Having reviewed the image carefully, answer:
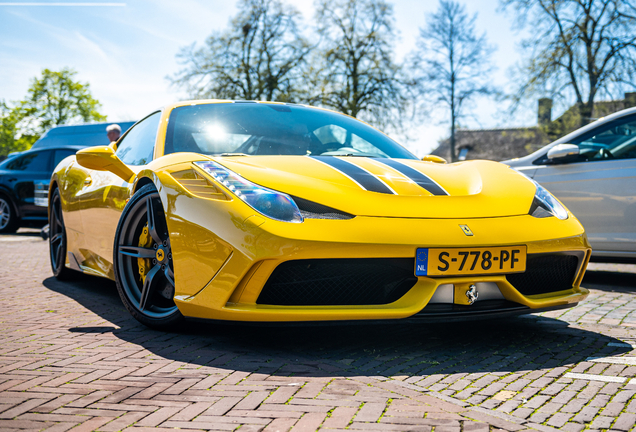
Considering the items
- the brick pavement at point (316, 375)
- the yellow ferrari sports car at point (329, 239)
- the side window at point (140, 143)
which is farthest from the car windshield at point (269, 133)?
the brick pavement at point (316, 375)

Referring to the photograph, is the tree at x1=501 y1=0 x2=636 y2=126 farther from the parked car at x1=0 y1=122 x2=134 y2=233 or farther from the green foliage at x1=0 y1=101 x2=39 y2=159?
the green foliage at x1=0 y1=101 x2=39 y2=159

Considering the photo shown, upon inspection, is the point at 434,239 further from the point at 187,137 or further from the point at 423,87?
the point at 423,87

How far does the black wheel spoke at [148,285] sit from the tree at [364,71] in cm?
2880

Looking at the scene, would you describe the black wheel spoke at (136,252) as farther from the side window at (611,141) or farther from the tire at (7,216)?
the tire at (7,216)

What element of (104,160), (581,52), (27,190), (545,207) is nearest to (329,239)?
(545,207)

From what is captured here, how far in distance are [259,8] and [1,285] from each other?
101 feet

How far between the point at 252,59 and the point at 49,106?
104 ft

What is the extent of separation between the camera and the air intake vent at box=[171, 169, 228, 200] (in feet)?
9.12

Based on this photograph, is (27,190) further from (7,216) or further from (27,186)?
(7,216)

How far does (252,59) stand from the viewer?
107 ft

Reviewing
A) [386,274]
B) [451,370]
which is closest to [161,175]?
[386,274]

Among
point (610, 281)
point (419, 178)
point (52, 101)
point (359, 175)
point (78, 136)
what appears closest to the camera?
point (359, 175)

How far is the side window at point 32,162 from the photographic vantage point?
1175 centimetres

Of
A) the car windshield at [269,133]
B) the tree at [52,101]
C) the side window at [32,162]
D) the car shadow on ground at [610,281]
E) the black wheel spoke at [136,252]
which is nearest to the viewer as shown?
the black wheel spoke at [136,252]
